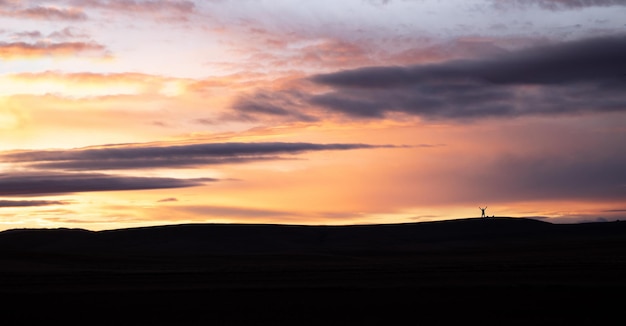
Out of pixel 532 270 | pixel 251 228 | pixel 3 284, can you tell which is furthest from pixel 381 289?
pixel 251 228

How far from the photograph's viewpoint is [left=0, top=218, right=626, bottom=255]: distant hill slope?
116875mm

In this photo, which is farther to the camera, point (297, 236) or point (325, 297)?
point (297, 236)

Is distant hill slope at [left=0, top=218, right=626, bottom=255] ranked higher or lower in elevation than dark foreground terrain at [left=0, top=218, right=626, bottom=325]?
higher

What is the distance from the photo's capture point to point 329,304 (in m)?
29.5

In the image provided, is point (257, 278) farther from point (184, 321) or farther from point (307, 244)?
point (307, 244)

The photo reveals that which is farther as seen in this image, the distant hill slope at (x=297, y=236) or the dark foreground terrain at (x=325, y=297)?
the distant hill slope at (x=297, y=236)

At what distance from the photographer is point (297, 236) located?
127m

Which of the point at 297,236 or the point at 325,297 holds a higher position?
the point at 297,236

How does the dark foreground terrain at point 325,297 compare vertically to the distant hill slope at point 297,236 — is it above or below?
below

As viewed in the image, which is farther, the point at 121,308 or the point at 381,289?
the point at 381,289

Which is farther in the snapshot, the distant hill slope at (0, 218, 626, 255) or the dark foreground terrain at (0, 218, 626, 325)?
the distant hill slope at (0, 218, 626, 255)

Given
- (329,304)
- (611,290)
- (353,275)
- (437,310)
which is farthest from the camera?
(353,275)

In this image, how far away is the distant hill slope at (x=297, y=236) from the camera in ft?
383

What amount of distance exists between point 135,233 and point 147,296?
317ft
